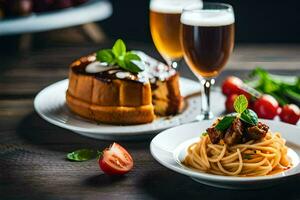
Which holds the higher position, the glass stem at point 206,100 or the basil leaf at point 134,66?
the basil leaf at point 134,66

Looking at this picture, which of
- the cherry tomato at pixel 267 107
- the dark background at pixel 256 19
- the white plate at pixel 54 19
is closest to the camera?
the cherry tomato at pixel 267 107

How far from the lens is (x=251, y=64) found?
3504 millimetres

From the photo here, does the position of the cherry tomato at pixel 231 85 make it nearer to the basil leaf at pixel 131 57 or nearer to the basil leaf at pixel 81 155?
the basil leaf at pixel 131 57

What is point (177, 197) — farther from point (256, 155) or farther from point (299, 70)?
point (299, 70)

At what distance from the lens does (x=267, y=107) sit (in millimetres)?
2732

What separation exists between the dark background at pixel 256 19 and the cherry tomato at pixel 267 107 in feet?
8.94

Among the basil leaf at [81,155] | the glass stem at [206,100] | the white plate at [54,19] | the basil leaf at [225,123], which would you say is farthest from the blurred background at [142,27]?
the basil leaf at [225,123]

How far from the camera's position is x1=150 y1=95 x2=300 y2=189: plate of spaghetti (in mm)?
2043

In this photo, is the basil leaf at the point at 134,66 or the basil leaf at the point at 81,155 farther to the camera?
the basil leaf at the point at 134,66

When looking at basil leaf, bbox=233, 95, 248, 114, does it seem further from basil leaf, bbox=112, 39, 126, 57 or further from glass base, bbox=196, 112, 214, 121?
basil leaf, bbox=112, 39, 126, 57

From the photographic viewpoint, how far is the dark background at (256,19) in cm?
542

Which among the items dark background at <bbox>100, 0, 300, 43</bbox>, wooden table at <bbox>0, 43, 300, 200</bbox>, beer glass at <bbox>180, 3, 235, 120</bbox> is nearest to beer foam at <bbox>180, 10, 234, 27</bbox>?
beer glass at <bbox>180, 3, 235, 120</bbox>

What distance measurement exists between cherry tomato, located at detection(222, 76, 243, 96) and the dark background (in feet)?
8.07

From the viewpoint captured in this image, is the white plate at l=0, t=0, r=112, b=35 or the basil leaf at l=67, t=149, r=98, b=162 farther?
the white plate at l=0, t=0, r=112, b=35
